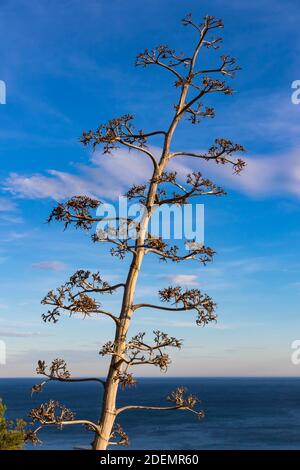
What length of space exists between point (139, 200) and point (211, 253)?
1.77 metres

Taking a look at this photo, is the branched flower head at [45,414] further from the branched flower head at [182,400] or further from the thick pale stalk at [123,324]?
the branched flower head at [182,400]

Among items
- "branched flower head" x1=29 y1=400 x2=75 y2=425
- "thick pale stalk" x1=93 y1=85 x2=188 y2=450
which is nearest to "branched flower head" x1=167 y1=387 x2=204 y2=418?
"thick pale stalk" x1=93 y1=85 x2=188 y2=450

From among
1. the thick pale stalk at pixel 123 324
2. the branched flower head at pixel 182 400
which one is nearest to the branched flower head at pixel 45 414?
the thick pale stalk at pixel 123 324

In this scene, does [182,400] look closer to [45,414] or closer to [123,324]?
[123,324]

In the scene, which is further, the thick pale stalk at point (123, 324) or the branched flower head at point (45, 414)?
the thick pale stalk at point (123, 324)

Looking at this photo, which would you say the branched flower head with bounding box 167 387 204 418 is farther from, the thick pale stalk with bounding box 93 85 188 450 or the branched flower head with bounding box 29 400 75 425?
the branched flower head with bounding box 29 400 75 425

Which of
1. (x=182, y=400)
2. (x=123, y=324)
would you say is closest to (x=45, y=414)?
(x=123, y=324)

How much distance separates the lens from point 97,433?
859 cm

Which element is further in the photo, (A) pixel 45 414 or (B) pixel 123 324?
(B) pixel 123 324

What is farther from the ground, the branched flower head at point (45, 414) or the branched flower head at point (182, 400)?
the branched flower head at point (182, 400)

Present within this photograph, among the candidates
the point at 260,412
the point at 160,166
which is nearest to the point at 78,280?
the point at 160,166

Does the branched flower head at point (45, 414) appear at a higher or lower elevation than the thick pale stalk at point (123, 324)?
lower

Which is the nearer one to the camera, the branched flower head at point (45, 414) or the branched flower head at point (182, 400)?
the branched flower head at point (45, 414)

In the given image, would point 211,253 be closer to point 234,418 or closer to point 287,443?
point 287,443
